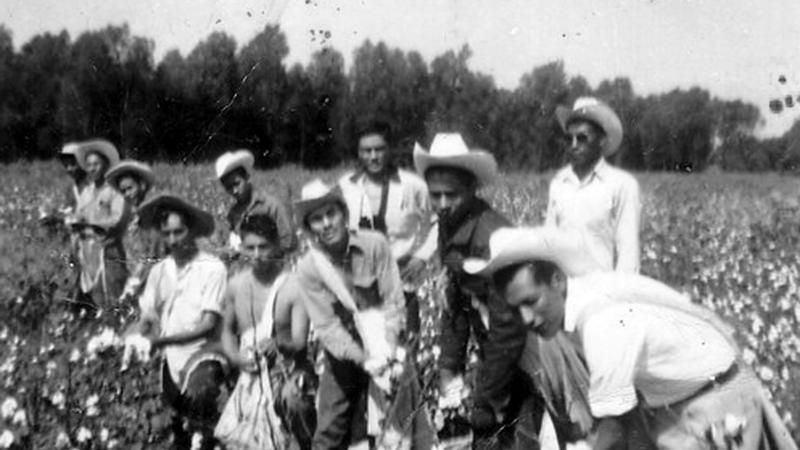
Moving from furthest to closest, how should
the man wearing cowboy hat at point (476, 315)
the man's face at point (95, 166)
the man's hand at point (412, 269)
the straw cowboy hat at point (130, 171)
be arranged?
1. the man's face at point (95, 166)
2. the straw cowboy hat at point (130, 171)
3. the man's hand at point (412, 269)
4. the man wearing cowboy hat at point (476, 315)

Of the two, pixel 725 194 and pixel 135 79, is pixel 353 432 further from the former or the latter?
pixel 725 194

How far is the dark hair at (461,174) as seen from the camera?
158 inches

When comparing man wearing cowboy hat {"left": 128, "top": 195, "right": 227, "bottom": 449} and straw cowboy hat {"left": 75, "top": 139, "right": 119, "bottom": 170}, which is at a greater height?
straw cowboy hat {"left": 75, "top": 139, "right": 119, "bottom": 170}

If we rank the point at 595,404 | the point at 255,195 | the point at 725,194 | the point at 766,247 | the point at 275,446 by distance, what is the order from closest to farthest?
the point at 595,404
the point at 275,446
the point at 255,195
the point at 766,247
the point at 725,194

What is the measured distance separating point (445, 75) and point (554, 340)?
7.84ft

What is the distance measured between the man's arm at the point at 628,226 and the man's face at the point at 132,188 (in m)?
2.71

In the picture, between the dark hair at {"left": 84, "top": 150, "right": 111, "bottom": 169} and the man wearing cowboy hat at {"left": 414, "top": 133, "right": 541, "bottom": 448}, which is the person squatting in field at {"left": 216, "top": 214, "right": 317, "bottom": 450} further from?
the dark hair at {"left": 84, "top": 150, "right": 111, "bottom": 169}

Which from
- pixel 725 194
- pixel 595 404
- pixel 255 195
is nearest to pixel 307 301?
pixel 255 195

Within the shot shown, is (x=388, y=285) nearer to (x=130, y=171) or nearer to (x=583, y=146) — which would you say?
(x=583, y=146)

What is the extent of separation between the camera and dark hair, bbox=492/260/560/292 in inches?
116

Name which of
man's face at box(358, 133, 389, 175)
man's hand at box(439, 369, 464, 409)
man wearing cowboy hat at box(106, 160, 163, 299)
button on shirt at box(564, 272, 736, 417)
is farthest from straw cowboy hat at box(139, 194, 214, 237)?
button on shirt at box(564, 272, 736, 417)

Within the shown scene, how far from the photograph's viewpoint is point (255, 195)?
486 cm

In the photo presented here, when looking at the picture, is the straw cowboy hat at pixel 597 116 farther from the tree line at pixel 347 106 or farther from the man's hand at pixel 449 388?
the man's hand at pixel 449 388

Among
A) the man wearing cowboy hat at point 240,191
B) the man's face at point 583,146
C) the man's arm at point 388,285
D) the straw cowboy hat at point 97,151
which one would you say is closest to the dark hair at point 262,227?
the man wearing cowboy hat at point 240,191
